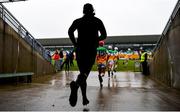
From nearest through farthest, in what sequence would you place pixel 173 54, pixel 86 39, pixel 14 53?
pixel 86 39
pixel 173 54
pixel 14 53

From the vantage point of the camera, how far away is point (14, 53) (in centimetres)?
1778

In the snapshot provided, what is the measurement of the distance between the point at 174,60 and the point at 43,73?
14.5 meters

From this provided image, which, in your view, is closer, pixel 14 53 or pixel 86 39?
pixel 86 39

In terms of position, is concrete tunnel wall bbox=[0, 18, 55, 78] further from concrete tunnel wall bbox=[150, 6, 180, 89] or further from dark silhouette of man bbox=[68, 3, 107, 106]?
dark silhouette of man bbox=[68, 3, 107, 106]

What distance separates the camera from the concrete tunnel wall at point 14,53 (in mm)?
16219

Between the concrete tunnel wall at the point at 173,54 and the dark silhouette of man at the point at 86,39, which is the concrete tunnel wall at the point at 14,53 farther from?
the dark silhouette of man at the point at 86,39

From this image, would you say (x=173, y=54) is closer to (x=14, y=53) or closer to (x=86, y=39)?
(x=86, y=39)

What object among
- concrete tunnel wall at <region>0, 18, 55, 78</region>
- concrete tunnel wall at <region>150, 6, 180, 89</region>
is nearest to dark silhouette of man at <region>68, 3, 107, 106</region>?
concrete tunnel wall at <region>150, 6, 180, 89</region>

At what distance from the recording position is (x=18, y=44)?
18.6 m

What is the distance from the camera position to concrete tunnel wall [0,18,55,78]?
16219 mm

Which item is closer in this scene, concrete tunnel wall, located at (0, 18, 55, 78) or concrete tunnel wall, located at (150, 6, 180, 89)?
concrete tunnel wall, located at (150, 6, 180, 89)

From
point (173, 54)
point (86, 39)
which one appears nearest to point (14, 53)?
point (173, 54)

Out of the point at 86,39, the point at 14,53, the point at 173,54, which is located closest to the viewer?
the point at 86,39

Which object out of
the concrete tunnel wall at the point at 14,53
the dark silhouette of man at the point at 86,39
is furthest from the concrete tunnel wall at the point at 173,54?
the concrete tunnel wall at the point at 14,53
